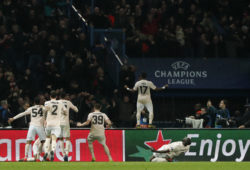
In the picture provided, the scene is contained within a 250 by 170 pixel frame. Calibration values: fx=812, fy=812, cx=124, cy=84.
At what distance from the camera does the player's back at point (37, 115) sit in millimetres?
24266

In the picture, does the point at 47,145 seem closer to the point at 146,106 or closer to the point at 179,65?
the point at 146,106

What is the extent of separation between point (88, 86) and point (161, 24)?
14.7 feet

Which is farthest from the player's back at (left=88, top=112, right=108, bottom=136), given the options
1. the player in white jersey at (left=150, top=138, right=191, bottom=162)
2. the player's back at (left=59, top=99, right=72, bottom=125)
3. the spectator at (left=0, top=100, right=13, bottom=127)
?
the spectator at (left=0, top=100, right=13, bottom=127)

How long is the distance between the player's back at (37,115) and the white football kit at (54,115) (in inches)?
15.6

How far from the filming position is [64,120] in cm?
2420

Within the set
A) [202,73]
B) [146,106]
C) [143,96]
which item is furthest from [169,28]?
[146,106]

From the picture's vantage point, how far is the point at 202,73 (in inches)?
1203

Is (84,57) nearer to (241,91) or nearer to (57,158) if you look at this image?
(57,158)

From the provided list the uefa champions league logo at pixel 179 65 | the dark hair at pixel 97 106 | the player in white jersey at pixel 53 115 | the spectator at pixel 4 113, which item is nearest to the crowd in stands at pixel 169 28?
the uefa champions league logo at pixel 179 65

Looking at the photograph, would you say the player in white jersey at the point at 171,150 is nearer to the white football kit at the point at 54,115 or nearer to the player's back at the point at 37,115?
the white football kit at the point at 54,115

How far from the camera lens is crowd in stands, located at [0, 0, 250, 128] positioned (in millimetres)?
27078

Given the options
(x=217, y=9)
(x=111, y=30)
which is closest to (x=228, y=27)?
(x=217, y=9)

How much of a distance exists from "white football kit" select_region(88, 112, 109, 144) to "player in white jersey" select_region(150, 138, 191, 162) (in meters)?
1.82

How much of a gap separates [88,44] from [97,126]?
5827 mm
